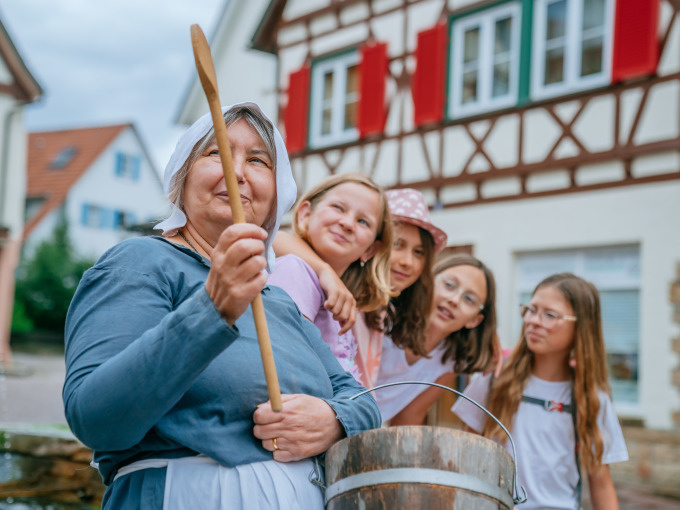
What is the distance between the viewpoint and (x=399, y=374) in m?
3.76

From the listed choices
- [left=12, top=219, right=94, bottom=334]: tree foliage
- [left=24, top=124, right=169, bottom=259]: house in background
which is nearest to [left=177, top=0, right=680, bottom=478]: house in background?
[left=12, top=219, right=94, bottom=334]: tree foliage

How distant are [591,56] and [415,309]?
6858mm

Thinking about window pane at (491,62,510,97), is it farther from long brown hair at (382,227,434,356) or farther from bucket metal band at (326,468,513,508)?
bucket metal band at (326,468,513,508)

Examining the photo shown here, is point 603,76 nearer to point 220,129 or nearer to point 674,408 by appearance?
point 674,408

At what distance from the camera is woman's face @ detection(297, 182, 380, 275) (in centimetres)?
291

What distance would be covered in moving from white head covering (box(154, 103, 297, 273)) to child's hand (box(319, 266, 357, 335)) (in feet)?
1.98

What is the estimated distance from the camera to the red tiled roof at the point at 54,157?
30.3 meters

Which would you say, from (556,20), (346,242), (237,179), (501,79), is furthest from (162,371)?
(501,79)

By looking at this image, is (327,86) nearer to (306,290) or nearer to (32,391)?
(32,391)

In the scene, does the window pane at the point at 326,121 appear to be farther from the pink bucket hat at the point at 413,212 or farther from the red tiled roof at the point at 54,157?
the red tiled roof at the point at 54,157

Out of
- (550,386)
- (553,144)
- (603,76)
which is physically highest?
(603,76)

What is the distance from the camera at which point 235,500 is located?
1.61 m

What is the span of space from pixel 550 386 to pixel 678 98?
5.92 meters

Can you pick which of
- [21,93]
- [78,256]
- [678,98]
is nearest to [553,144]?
[678,98]
